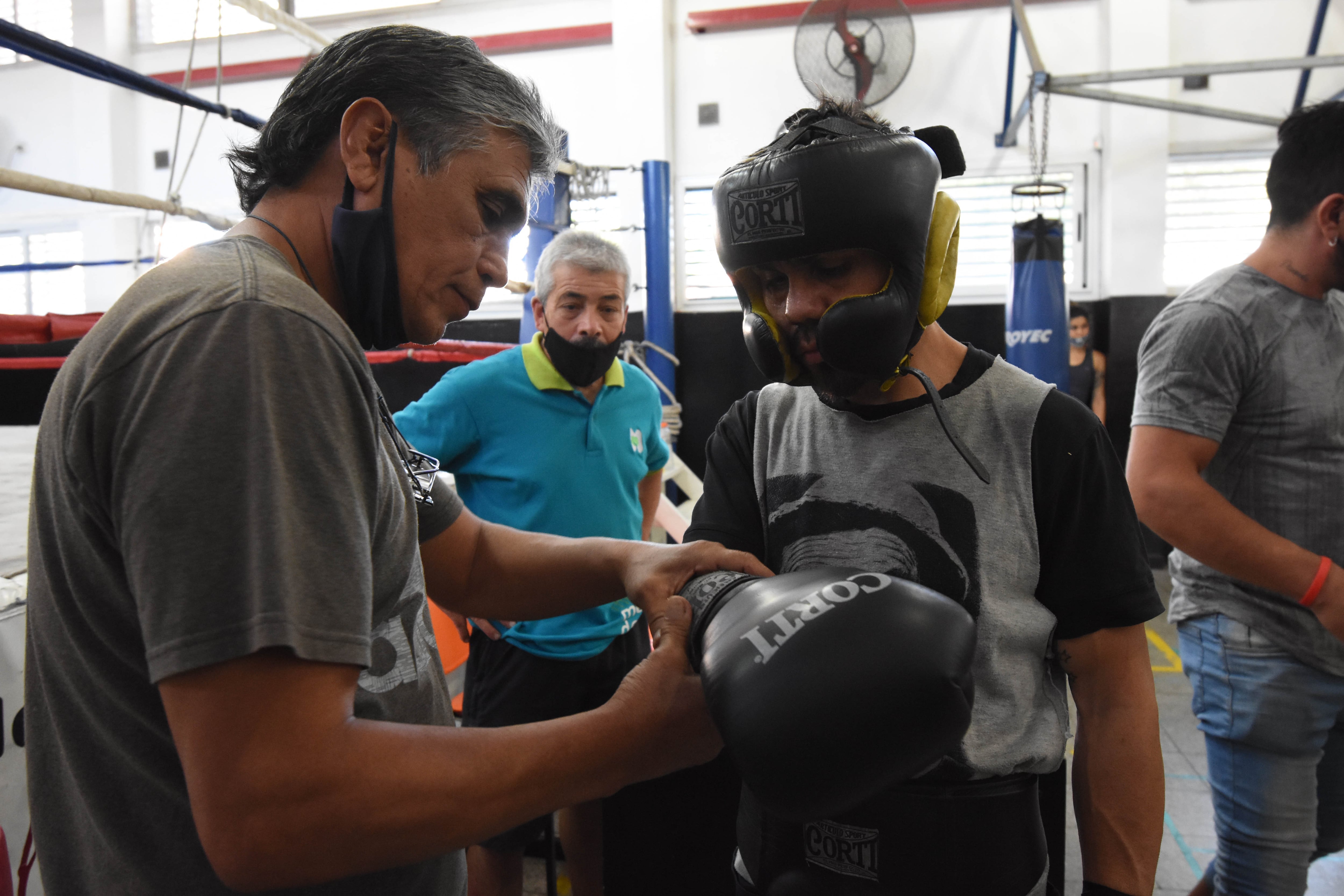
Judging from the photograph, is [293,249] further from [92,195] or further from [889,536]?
[92,195]

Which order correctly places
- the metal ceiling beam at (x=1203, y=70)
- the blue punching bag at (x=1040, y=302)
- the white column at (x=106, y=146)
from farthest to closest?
1. the white column at (x=106, y=146)
2. the blue punching bag at (x=1040, y=302)
3. the metal ceiling beam at (x=1203, y=70)

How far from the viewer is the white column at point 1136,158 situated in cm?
550

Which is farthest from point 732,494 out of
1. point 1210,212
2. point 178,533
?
point 1210,212

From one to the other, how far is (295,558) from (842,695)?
43 cm

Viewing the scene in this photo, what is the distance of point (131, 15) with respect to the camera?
289 inches

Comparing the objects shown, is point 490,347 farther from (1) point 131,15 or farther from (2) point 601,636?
(1) point 131,15

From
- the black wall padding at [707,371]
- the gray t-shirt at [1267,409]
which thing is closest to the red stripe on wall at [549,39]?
the black wall padding at [707,371]

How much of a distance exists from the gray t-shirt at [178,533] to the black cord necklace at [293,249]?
0.22ft

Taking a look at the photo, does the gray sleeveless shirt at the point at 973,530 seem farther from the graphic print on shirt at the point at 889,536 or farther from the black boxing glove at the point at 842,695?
the black boxing glove at the point at 842,695

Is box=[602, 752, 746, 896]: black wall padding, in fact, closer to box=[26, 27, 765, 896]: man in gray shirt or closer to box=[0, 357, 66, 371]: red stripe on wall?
box=[26, 27, 765, 896]: man in gray shirt

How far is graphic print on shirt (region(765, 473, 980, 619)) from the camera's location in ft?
3.24

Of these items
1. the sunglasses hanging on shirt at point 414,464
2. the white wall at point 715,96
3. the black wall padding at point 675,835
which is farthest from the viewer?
the white wall at point 715,96

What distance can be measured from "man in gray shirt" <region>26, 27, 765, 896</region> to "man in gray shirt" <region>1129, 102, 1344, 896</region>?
1.11 meters

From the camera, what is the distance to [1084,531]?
0.95 metres
